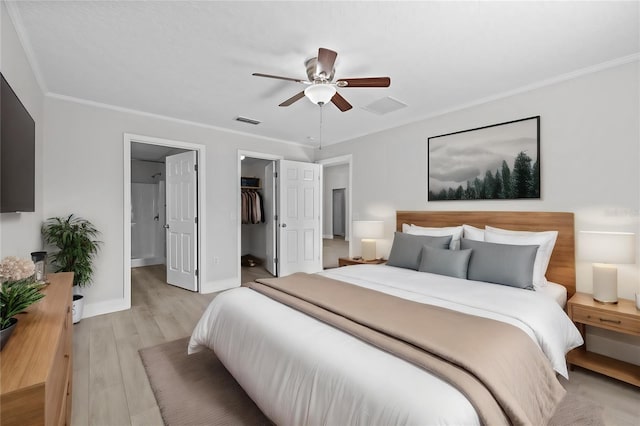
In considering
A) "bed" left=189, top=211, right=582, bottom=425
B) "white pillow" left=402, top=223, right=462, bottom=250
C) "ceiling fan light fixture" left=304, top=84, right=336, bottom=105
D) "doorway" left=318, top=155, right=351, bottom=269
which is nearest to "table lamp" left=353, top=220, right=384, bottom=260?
"white pillow" left=402, top=223, right=462, bottom=250

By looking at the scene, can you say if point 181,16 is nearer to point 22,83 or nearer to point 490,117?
point 22,83

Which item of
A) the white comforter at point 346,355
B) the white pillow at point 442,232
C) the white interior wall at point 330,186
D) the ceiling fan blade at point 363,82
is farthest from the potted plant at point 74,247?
the white interior wall at point 330,186

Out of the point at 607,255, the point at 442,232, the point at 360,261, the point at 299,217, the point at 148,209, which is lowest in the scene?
the point at 360,261

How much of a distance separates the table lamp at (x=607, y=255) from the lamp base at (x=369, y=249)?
2251mm

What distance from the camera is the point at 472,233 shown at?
3055 mm

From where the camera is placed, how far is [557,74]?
2.68 m

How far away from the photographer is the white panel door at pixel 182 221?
4410 millimetres

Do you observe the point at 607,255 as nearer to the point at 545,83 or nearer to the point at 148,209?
the point at 545,83

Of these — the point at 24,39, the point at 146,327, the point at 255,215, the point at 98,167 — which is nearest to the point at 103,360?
the point at 146,327

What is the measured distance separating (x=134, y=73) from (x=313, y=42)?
1719 mm

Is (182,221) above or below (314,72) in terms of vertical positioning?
below

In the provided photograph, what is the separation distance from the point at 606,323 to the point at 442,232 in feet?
4.78

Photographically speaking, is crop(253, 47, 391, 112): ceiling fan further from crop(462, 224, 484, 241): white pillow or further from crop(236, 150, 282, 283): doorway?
crop(236, 150, 282, 283): doorway

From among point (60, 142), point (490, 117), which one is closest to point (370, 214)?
point (490, 117)
